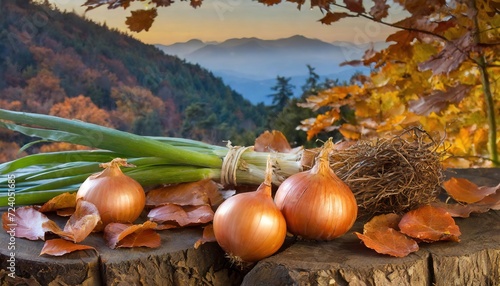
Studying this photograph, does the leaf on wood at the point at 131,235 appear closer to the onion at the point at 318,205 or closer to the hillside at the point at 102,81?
the onion at the point at 318,205

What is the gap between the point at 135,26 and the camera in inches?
45.4

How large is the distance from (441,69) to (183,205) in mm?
557

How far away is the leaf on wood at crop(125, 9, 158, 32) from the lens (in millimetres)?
1149

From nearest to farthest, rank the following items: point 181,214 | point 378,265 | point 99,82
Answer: point 378,265
point 181,214
point 99,82

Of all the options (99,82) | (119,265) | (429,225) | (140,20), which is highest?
(140,20)

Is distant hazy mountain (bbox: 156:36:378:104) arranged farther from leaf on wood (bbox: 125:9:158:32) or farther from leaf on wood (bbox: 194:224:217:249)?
leaf on wood (bbox: 194:224:217:249)

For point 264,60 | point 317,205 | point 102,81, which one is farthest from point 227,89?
point 317,205

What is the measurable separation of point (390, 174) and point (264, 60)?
1.31 meters

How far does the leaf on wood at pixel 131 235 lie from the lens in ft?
2.78

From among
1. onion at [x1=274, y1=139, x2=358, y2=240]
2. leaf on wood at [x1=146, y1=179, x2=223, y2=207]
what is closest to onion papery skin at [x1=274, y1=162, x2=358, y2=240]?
onion at [x1=274, y1=139, x2=358, y2=240]

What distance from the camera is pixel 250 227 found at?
791mm

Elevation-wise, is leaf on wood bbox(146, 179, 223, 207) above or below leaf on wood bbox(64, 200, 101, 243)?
above

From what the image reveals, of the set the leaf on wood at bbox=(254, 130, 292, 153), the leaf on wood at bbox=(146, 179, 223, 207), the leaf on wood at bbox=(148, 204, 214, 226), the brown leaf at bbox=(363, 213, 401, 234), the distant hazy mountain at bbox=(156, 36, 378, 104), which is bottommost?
the leaf on wood at bbox=(148, 204, 214, 226)

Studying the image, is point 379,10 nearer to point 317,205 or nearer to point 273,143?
point 273,143
